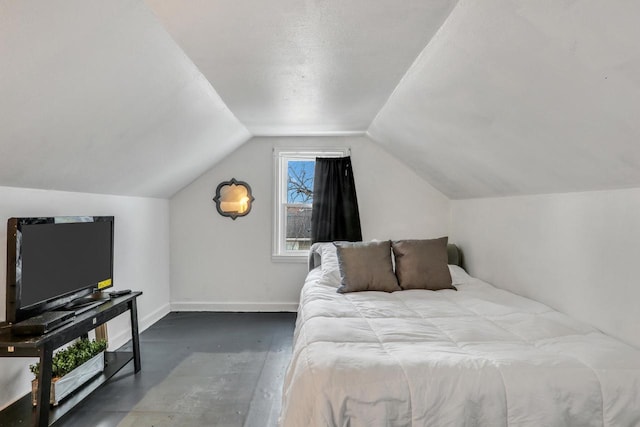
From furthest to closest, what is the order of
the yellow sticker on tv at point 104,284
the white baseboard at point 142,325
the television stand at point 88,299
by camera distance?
the white baseboard at point 142,325, the yellow sticker on tv at point 104,284, the television stand at point 88,299

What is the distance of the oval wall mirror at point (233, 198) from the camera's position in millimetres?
4184

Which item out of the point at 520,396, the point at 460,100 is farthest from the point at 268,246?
the point at 520,396

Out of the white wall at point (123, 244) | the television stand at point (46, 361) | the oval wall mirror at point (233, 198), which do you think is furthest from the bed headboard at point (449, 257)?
the television stand at point (46, 361)

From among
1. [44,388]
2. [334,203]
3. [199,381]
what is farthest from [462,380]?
[334,203]

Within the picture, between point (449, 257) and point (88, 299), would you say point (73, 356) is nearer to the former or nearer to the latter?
point (88, 299)

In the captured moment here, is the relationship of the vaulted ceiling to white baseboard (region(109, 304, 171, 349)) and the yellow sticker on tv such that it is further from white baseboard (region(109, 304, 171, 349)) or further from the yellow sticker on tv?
white baseboard (region(109, 304, 171, 349))

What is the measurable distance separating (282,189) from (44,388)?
9.54ft

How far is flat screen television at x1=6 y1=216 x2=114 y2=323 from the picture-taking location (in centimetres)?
186

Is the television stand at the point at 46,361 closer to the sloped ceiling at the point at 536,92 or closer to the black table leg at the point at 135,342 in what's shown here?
the black table leg at the point at 135,342

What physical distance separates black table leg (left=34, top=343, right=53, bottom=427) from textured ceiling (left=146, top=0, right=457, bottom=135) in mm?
1702

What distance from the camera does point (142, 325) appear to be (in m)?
3.55

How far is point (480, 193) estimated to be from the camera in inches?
130

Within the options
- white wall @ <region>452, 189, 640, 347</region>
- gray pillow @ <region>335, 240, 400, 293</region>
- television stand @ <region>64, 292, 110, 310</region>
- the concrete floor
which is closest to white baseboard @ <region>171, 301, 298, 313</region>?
the concrete floor

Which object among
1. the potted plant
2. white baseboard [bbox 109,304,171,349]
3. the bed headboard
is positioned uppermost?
the bed headboard
